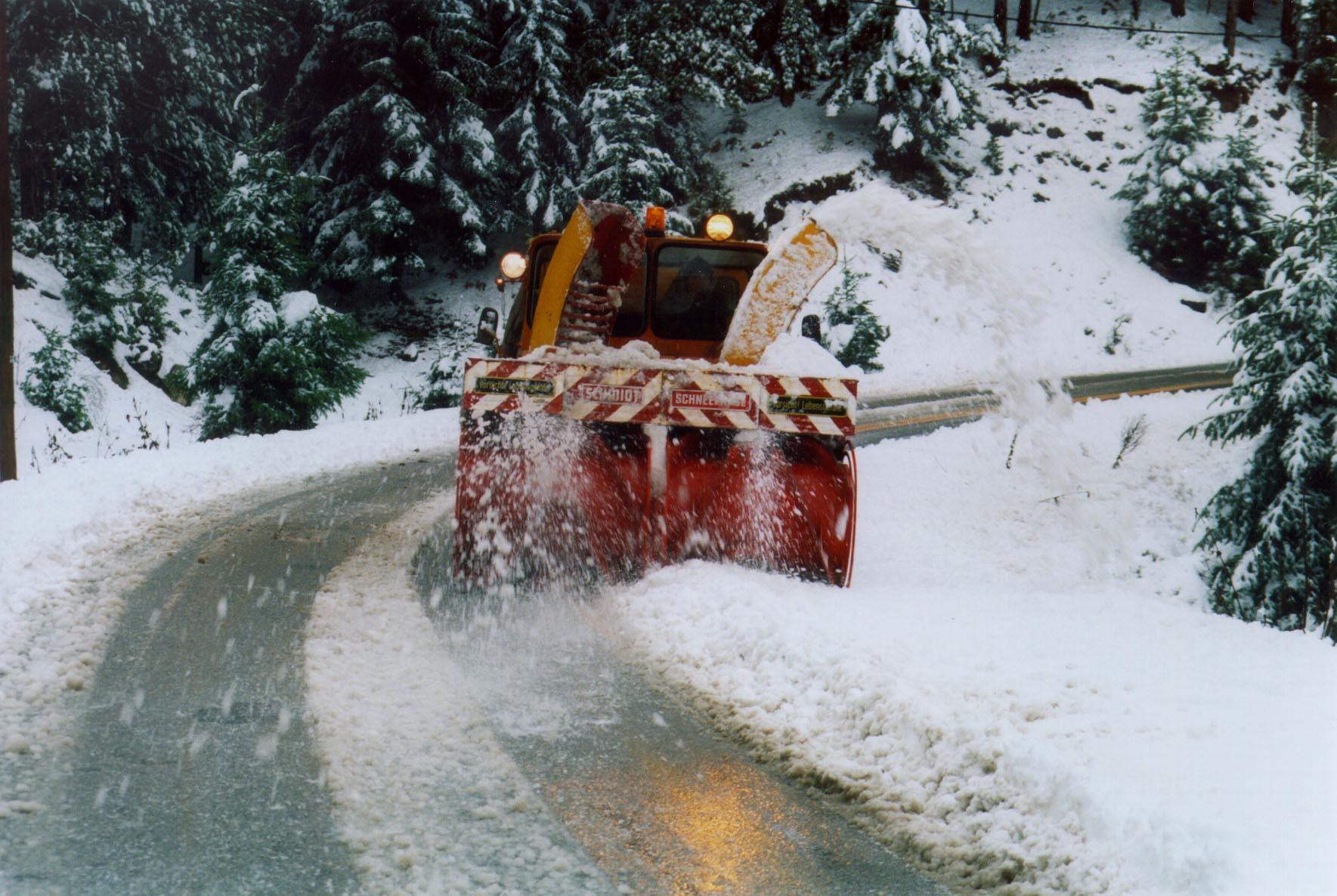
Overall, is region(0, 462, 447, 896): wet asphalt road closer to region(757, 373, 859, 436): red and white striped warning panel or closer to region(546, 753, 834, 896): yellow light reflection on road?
region(546, 753, 834, 896): yellow light reflection on road

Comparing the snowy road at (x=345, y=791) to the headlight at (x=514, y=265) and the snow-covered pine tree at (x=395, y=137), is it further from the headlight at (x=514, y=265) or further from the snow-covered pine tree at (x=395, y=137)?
the snow-covered pine tree at (x=395, y=137)

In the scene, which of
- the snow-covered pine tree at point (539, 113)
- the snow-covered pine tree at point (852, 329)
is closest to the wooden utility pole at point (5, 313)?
the snow-covered pine tree at point (539, 113)

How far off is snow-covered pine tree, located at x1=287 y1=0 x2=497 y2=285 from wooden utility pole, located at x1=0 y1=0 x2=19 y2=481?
12904 millimetres

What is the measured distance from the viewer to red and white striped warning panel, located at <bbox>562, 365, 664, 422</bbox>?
5.82 meters

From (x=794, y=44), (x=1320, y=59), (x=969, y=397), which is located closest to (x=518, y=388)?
(x=969, y=397)

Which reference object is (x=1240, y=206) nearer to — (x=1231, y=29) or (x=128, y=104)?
(x=1231, y=29)

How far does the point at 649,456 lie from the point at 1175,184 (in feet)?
96.5

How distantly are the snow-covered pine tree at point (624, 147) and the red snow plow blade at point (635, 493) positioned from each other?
18.6 m

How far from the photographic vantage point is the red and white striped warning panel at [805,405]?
579cm

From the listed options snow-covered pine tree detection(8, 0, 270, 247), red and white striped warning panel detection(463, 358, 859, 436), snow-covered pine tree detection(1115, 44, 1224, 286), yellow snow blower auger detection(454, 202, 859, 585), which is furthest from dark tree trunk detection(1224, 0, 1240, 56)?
red and white striped warning panel detection(463, 358, 859, 436)

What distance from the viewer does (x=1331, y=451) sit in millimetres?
9891

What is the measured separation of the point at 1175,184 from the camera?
29.6 metres

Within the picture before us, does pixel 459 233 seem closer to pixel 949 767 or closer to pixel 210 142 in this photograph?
pixel 210 142

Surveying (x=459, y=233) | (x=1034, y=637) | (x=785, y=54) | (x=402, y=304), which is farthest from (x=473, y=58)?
(x=1034, y=637)
